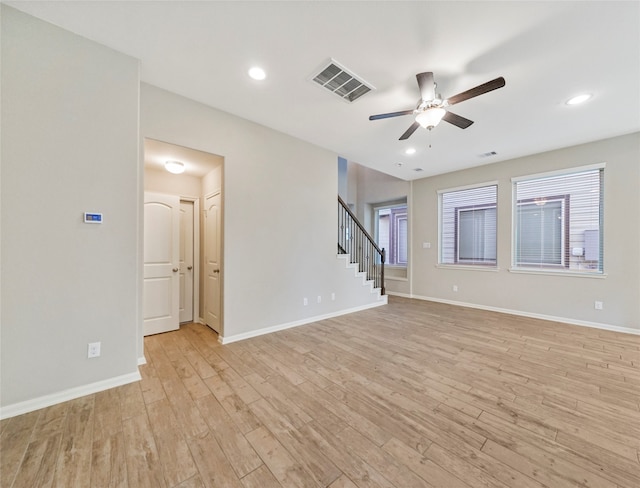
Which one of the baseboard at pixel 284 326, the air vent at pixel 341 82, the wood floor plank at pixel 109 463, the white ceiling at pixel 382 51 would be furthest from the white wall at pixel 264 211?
the wood floor plank at pixel 109 463

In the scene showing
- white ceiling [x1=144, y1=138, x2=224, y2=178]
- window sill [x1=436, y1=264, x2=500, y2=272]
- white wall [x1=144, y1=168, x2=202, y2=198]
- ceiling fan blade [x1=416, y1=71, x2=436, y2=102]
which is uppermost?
ceiling fan blade [x1=416, y1=71, x2=436, y2=102]

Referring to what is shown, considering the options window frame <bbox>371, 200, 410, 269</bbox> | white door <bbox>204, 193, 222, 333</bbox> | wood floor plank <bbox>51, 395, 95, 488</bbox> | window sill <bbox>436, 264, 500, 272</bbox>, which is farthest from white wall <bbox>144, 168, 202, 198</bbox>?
window sill <bbox>436, 264, 500, 272</bbox>

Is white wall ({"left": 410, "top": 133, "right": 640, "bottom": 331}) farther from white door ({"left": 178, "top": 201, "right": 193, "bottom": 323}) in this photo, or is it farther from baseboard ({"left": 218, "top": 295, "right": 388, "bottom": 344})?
white door ({"left": 178, "top": 201, "right": 193, "bottom": 323})

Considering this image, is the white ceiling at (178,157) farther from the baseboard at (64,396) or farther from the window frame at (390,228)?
the window frame at (390,228)

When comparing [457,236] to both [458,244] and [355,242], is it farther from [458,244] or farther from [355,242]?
[355,242]

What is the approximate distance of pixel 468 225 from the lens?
5.58 metres

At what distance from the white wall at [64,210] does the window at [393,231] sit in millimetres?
6095

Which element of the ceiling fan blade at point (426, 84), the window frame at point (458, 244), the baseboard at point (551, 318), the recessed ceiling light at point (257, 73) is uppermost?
the recessed ceiling light at point (257, 73)

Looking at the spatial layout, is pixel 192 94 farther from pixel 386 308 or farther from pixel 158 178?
pixel 386 308

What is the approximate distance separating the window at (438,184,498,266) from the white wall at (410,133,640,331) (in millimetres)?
182

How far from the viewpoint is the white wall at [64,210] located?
1.85m

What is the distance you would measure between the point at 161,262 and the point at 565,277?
6.64 metres

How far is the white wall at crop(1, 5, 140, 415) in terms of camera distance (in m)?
1.85

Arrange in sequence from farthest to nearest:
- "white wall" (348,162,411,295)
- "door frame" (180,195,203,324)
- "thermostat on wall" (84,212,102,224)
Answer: "white wall" (348,162,411,295), "door frame" (180,195,203,324), "thermostat on wall" (84,212,102,224)
